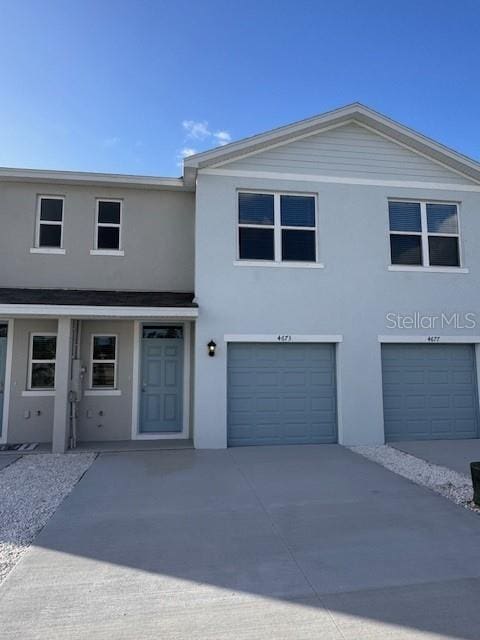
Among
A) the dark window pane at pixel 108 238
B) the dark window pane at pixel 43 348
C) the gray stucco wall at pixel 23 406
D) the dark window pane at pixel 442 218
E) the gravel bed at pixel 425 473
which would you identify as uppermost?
the dark window pane at pixel 442 218

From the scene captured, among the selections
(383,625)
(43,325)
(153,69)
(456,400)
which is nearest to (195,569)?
(383,625)

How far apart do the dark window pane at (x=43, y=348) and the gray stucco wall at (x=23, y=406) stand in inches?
6.0

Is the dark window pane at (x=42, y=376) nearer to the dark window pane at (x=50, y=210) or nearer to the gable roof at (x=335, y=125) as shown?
the dark window pane at (x=50, y=210)

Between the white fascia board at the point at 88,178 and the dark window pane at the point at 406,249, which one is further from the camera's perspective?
the dark window pane at the point at 406,249

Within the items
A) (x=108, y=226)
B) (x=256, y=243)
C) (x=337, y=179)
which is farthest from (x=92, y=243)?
(x=337, y=179)

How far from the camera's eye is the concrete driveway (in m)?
3.04

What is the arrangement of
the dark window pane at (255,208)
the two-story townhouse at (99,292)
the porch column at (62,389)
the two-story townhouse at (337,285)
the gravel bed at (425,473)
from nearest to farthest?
the gravel bed at (425,473)
the porch column at (62,389)
the two-story townhouse at (337,285)
the two-story townhouse at (99,292)
the dark window pane at (255,208)

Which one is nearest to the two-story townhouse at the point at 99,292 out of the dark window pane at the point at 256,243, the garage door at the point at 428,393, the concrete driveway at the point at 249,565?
the dark window pane at the point at 256,243

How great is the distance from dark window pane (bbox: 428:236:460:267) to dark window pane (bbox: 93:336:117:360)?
7723 millimetres

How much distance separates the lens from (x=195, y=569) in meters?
3.85

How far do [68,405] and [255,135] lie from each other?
6960 millimetres

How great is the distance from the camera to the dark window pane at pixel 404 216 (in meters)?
10.1

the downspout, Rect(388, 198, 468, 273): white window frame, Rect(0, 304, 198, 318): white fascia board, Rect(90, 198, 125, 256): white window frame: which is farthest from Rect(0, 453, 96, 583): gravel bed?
Rect(388, 198, 468, 273): white window frame

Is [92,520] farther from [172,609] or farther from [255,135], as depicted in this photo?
[255,135]
